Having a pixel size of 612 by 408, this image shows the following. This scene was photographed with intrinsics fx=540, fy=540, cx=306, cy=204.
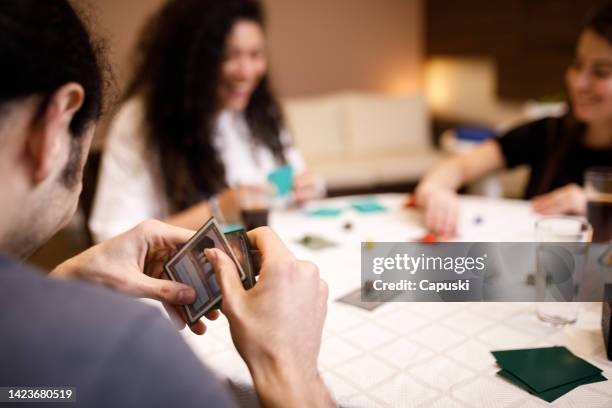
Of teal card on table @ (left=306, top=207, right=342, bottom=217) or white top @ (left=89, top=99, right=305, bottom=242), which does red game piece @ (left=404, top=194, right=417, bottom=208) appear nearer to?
teal card on table @ (left=306, top=207, right=342, bottom=217)

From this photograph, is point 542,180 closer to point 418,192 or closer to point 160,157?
point 418,192

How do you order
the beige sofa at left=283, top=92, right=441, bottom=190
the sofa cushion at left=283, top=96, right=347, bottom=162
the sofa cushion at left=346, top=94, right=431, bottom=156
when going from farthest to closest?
the sofa cushion at left=346, top=94, right=431, bottom=156
the sofa cushion at left=283, top=96, right=347, bottom=162
the beige sofa at left=283, top=92, right=441, bottom=190

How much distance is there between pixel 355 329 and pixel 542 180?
4.14ft

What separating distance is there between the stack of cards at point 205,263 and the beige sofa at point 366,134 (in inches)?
125

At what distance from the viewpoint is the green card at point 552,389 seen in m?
0.73

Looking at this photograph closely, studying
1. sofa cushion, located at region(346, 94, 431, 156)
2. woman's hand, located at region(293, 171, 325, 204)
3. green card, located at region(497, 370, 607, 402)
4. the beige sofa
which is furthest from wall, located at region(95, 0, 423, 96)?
green card, located at region(497, 370, 607, 402)

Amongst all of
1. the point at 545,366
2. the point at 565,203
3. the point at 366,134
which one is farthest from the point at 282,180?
the point at 366,134

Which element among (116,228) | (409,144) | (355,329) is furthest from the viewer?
(409,144)

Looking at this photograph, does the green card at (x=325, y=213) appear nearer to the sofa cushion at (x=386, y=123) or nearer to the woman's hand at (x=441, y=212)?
the woman's hand at (x=441, y=212)

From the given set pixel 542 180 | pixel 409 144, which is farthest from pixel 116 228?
pixel 409 144

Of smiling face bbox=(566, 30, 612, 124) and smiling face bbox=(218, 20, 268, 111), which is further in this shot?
smiling face bbox=(218, 20, 268, 111)

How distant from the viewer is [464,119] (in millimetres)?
4590

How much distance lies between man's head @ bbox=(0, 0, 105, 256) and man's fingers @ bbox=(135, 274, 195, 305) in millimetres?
212

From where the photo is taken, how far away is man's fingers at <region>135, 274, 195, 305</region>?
801 millimetres
